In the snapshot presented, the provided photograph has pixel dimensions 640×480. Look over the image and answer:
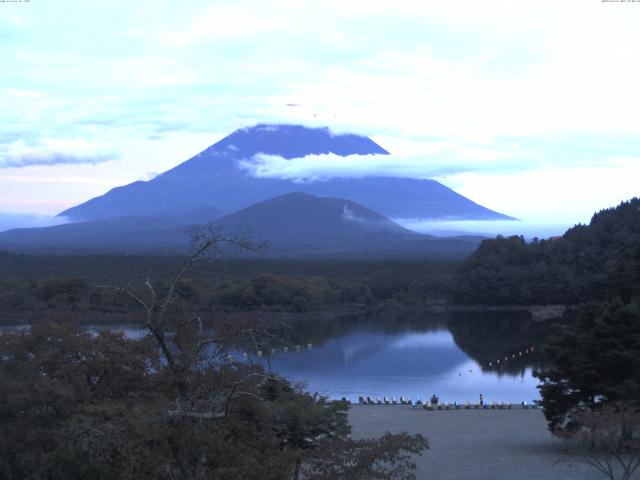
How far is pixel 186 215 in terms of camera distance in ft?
360

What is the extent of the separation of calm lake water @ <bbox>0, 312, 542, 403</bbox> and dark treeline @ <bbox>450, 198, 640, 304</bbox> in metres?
4.62

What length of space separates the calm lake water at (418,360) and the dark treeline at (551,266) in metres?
4.62

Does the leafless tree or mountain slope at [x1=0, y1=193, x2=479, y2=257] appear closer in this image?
the leafless tree

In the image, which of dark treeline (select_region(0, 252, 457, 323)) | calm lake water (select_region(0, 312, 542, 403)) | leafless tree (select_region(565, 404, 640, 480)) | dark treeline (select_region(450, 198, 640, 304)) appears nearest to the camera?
leafless tree (select_region(565, 404, 640, 480))

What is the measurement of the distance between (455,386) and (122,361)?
13.5m

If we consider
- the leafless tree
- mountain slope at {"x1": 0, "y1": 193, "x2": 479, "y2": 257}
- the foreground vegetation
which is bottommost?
the leafless tree

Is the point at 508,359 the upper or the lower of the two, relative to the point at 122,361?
lower

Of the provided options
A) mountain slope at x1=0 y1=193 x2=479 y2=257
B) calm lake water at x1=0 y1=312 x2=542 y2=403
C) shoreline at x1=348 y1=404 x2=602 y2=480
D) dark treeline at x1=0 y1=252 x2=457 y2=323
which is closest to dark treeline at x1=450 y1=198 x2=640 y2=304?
dark treeline at x1=0 y1=252 x2=457 y2=323

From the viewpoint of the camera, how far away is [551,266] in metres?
37.7

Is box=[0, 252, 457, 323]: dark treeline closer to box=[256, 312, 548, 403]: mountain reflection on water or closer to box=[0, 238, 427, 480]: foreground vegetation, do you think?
box=[256, 312, 548, 403]: mountain reflection on water

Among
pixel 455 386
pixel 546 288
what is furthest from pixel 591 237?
pixel 455 386

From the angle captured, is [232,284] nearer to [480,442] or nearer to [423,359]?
[423,359]

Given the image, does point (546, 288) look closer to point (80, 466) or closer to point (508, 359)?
point (508, 359)

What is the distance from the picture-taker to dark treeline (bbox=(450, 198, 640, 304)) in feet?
117
